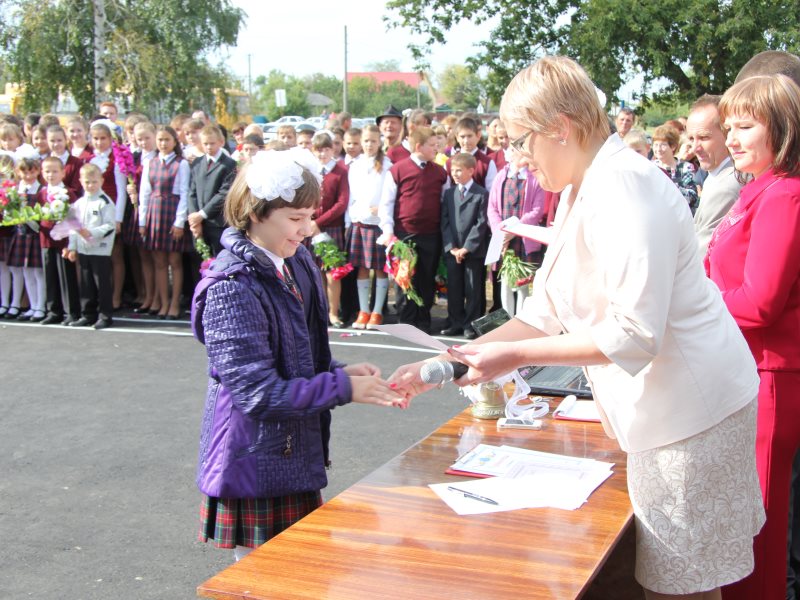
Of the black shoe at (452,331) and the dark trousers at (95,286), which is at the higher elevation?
the dark trousers at (95,286)

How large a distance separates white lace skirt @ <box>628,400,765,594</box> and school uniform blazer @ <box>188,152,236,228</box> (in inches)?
289

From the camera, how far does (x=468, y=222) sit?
8.62 metres

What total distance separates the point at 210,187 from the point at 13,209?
1.95 metres

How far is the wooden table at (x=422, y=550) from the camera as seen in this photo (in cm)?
203

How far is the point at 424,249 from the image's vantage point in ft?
29.3

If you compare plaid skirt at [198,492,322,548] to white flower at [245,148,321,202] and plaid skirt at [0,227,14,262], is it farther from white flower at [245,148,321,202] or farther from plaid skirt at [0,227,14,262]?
plaid skirt at [0,227,14,262]

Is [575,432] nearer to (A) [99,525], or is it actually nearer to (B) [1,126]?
(A) [99,525]

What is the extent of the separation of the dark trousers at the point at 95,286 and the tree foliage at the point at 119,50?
16.6 meters

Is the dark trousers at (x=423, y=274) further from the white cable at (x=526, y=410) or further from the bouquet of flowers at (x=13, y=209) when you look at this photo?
the white cable at (x=526, y=410)

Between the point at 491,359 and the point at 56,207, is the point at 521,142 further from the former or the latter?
the point at 56,207

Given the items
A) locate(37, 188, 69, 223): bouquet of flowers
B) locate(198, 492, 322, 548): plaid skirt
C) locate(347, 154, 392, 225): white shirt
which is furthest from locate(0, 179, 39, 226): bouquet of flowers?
locate(198, 492, 322, 548): plaid skirt

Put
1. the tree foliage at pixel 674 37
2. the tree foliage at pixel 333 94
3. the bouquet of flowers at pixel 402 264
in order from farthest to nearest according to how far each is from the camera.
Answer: the tree foliage at pixel 333 94
the tree foliage at pixel 674 37
the bouquet of flowers at pixel 402 264

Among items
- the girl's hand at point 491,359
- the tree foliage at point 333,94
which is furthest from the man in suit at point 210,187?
the tree foliage at point 333,94


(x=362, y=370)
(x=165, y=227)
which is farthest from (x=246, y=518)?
(x=165, y=227)
